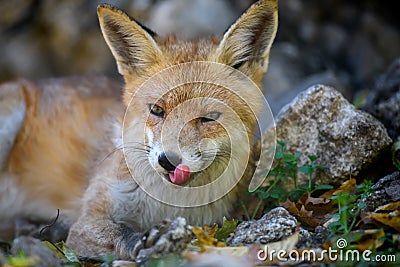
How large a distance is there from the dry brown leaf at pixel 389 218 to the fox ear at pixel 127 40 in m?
2.32

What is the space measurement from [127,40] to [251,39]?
1.13 m

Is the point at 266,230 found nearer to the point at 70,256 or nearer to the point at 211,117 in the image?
the point at 211,117

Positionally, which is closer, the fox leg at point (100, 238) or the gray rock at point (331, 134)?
the fox leg at point (100, 238)

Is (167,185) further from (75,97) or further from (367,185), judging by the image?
(75,97)

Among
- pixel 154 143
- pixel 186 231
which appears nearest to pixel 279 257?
pixel 186 231

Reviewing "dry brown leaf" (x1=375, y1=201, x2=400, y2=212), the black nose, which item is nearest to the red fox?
the black nose

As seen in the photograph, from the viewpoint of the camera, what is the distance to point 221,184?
5.05 m

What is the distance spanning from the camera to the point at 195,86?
4789 millimetres

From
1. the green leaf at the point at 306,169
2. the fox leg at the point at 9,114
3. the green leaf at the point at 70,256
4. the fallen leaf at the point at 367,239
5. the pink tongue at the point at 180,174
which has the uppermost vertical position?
the fox leg at the point at 9,114

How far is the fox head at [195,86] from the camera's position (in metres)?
4.57

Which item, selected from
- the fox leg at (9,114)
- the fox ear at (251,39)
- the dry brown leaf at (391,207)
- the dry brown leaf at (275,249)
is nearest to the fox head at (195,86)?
the fox ear at (251,39)

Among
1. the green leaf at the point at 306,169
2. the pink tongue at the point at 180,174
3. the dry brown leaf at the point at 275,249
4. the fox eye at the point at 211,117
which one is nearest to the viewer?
the dry brown leaf at the point at 275,249

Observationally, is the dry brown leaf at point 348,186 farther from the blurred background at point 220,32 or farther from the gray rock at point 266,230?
the blurred background at point 220,32

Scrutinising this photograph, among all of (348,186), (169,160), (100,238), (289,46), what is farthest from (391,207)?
(289,46)
